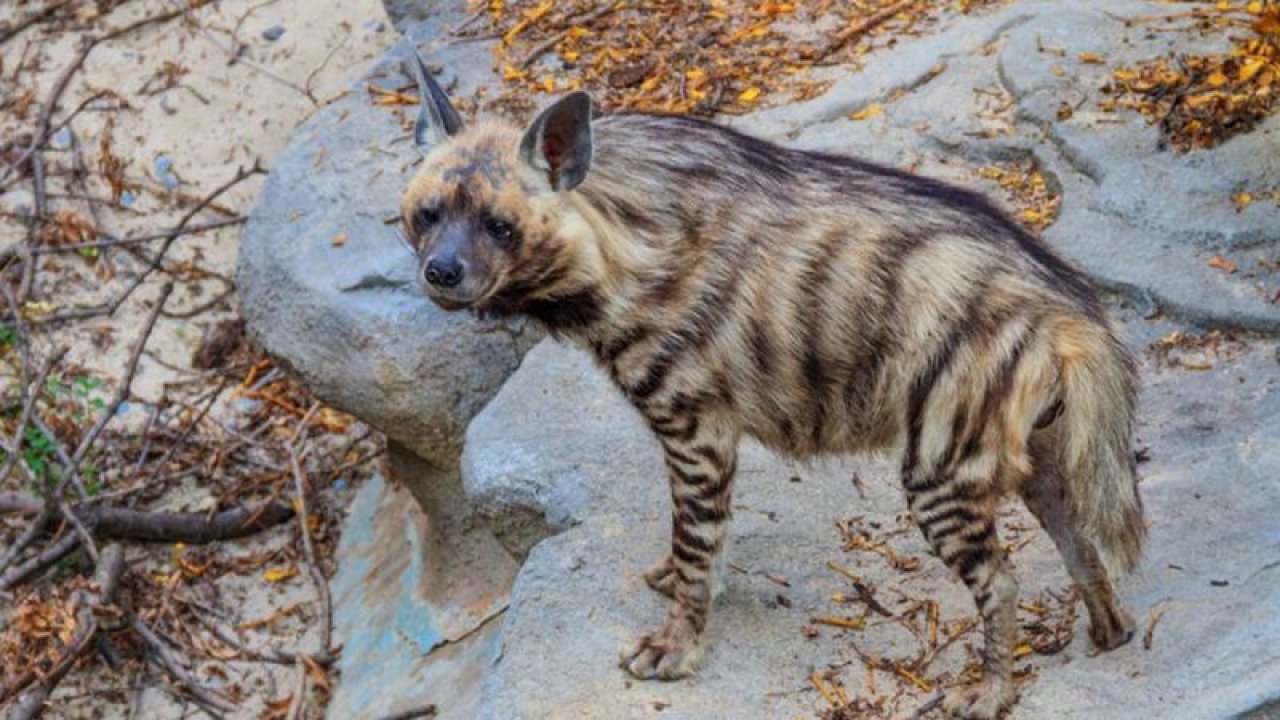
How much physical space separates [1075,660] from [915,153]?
8.40 ft

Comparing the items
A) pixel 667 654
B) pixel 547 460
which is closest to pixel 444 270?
pixel 667 654

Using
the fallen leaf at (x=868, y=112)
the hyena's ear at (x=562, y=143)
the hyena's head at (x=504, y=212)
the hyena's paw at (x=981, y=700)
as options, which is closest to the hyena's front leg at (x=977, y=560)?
the hyena's paw at (x=981, y=700)

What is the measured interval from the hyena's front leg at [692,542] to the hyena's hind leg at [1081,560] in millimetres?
764

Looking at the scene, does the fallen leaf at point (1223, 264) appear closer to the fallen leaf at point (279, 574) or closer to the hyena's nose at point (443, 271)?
the hyena's nose at point (443, 271)

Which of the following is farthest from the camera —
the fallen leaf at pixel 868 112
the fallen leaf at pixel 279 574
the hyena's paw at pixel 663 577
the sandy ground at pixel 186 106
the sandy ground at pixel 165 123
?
the sandy ground at pixel 186 106

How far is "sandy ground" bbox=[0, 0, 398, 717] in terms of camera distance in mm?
7961

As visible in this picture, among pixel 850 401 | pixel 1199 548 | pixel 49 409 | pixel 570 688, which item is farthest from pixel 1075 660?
pixel 49 409

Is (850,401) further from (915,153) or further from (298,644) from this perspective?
(298,644)

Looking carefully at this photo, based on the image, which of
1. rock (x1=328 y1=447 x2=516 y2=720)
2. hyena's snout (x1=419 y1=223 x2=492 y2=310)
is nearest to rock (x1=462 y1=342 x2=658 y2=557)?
rock (x1=328 y1=447 x2=516 y2=720)

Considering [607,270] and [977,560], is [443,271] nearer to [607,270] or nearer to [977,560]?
[607,270]

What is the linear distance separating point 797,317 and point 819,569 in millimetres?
870

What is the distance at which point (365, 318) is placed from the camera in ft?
19.9

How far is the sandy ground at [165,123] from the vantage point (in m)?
7.96

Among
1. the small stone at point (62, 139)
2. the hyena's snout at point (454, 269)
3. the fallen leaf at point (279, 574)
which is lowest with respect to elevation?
the fallen leaf at point (279, 574)
